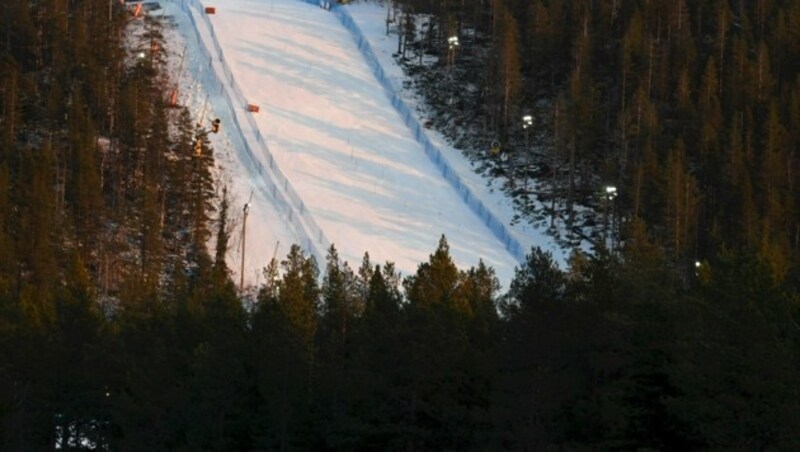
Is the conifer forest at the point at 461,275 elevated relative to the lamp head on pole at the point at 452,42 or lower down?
lower down

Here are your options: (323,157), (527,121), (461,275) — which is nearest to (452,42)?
(527,121)

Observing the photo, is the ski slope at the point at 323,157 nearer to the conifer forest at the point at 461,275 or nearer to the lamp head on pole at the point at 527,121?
the conifer forest at the point at 461,275

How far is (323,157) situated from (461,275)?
36.1 meters

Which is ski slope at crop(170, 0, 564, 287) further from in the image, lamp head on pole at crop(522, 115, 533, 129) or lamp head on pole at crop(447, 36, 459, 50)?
lamp head on pole at crop(522, 115, 533, 129)

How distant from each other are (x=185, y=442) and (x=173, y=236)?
2735 cm

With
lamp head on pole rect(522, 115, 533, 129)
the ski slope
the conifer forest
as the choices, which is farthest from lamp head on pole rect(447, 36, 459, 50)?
lamp head on pole rect(522, 115, 533, 129)

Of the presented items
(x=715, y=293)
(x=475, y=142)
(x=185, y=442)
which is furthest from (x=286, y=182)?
(x=715, y=293)

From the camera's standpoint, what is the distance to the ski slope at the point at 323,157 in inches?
2557

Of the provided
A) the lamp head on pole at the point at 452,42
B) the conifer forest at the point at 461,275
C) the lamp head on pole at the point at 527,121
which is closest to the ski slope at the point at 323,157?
the conifer forest at the point at 461,275

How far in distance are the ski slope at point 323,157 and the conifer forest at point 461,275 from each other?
9.98 ft

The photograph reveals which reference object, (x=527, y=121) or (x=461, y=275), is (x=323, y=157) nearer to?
(x=527, y=121)

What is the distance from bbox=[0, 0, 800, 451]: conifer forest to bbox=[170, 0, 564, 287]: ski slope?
3.04 m

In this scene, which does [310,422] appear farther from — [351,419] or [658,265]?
[658,265]

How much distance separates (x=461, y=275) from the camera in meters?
40.6
